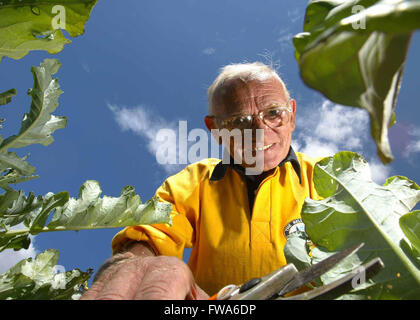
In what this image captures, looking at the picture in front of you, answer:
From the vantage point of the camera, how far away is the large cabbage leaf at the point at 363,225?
0.83 metres

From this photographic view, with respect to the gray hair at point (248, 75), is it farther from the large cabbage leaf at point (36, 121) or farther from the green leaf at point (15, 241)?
the green leaf at point (15, 241)

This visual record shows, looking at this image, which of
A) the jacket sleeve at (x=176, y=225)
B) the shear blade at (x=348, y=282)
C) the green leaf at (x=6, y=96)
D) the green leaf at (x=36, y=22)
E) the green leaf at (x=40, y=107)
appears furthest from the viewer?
the jacket sleeve at (x=176, y=225)

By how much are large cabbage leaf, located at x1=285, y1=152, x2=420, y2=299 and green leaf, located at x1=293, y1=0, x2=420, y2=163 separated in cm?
60

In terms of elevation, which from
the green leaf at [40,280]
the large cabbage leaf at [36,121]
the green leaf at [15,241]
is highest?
the large cabbage leaf at [36,121]

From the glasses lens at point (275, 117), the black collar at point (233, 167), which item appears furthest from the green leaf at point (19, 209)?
the glasses lens at point (275, 117)

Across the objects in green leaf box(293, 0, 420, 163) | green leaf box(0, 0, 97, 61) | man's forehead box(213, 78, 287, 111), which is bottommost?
man's forehead box(213, 78, 287, 111)

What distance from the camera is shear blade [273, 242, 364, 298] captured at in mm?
793

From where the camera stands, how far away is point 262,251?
91.3 inches

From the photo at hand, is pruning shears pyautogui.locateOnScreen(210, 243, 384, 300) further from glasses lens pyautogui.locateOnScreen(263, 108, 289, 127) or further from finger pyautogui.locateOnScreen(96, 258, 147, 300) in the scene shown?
glasses lens pyautogui.locateOnScreen(263, 108, 289, 127)

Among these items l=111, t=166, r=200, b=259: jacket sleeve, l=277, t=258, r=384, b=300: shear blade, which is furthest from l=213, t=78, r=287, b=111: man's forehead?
l=277, t=258, r=384, b=300: shear blade

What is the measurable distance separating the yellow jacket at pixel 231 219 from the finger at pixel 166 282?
3.51 ft

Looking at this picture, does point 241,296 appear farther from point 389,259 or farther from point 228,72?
point 228,72
